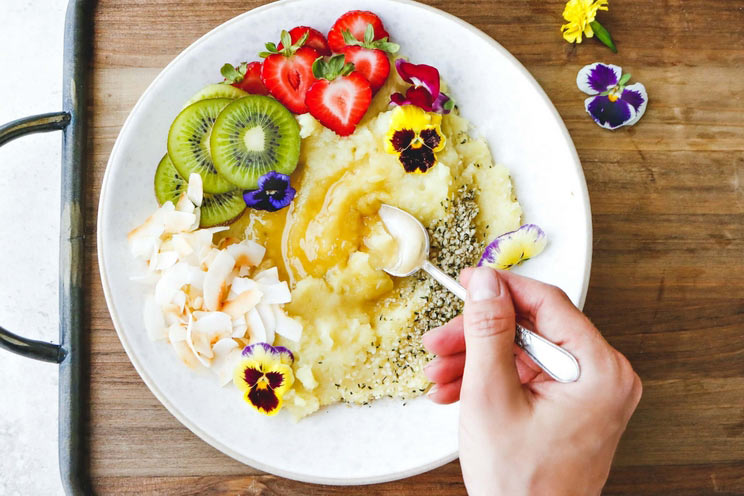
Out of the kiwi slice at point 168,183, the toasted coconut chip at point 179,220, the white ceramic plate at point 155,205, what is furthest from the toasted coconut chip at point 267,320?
the kiwi slice at point 168,183

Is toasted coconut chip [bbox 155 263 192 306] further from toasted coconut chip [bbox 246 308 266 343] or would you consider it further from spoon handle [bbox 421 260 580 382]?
spoon handle [bbox 421 260 580 382]

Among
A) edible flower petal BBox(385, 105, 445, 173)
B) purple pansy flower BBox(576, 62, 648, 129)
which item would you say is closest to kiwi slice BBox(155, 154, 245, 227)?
edible flower petal BBox(385, 105, 445, 173)

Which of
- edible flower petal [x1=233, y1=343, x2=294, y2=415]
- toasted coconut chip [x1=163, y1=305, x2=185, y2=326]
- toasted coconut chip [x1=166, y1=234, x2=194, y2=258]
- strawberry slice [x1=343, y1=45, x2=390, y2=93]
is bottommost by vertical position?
edible flower petal [x1=233, y1=343, x2=294, y2=415]

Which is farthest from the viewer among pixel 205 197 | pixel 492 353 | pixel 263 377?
pixel 205 197

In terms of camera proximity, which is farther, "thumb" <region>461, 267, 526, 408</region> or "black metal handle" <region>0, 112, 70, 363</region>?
"black metal handle" <region>0, 112, 70, 363</region>

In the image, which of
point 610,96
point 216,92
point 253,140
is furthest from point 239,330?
point 610,96

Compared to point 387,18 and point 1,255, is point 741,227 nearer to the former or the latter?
point 387,18

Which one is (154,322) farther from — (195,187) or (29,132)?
(29,132)
